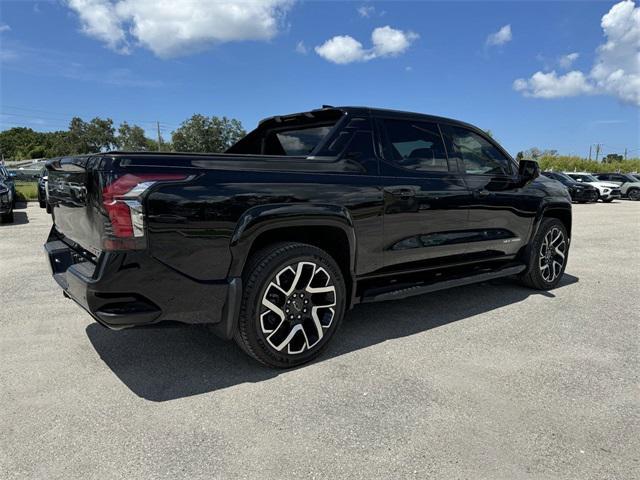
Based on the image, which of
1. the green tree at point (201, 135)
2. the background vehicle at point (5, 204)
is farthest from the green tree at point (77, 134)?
the background vehicle at point (5, 204)

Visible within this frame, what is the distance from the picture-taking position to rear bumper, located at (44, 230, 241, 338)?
8.48 ft

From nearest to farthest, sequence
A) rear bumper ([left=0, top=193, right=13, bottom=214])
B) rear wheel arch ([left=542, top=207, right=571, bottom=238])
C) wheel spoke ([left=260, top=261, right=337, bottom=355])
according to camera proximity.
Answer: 1. wheel spoke ([left=260, top=261, right=337, bottom=355])
2. rear wheel arch ([left=542, top=207, right=571, bottom=238])
3. rear bumper ([left=0, top=193, right=13, bottom=214])

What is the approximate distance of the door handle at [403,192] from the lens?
3.68 metres

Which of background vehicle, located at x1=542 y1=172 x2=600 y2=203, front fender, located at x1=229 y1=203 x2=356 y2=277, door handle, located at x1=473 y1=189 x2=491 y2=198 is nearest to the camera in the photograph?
front fender, located at x1=229 y1=203 x2=356 y2=277

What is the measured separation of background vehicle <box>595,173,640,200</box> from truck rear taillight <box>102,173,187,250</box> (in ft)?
100

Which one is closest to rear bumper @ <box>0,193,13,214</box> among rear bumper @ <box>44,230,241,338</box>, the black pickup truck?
the black pickup truck

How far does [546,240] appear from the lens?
5316 mm

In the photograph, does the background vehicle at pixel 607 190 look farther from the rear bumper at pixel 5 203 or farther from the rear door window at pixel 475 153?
the rear bumper at pixel 5 203

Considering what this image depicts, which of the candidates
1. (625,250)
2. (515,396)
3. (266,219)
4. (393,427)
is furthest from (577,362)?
(625,250)

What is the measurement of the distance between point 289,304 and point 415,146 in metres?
1.87

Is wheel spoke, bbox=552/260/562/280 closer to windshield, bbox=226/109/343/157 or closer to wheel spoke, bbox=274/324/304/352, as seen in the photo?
windshield, bbox=226/109/343/157

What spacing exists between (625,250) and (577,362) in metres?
6.12

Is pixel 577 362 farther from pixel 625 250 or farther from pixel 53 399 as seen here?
pixel 625 250

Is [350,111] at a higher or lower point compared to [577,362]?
higher
